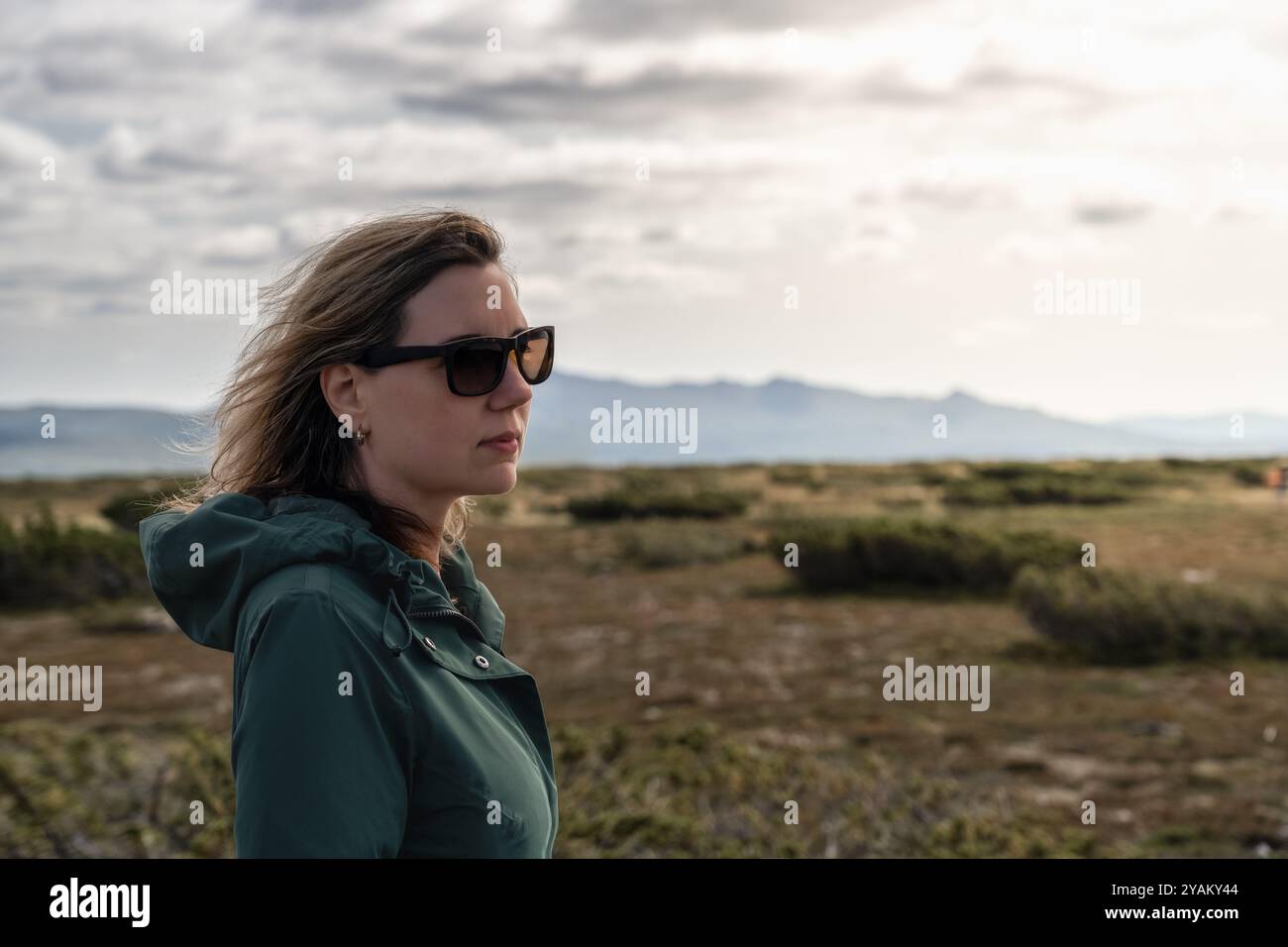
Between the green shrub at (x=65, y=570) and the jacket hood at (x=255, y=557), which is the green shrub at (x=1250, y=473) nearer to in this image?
the green shrub at (x=65, y=570)

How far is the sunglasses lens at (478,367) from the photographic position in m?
1.72

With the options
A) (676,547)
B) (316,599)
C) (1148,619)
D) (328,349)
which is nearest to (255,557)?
(316,599)

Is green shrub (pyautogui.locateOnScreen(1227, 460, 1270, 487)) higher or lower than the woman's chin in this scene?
lower

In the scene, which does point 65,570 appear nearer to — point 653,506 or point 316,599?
point 653,506

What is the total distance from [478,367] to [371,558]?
361mm

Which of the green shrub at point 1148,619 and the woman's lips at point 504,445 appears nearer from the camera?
the woman's lips at point 504,445

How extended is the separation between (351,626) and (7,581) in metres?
15.1

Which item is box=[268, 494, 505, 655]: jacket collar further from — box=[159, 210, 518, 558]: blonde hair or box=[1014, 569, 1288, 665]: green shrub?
box=[1014, 569, 1288, 665]: green shrub

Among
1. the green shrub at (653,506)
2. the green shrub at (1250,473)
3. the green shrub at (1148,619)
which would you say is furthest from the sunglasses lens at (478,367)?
the green shrub at (1250,473)

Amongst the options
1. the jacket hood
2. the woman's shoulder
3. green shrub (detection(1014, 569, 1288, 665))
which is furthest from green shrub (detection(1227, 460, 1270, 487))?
the woman's shoulder

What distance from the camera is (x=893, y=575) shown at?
1454cm

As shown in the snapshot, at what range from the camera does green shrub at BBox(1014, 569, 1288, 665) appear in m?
10.8

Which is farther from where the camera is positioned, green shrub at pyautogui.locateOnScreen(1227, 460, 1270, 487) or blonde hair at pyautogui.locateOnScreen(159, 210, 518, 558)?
green shrub at pyautogui.locateOnScreen(1227, 460, 1270, 487)
